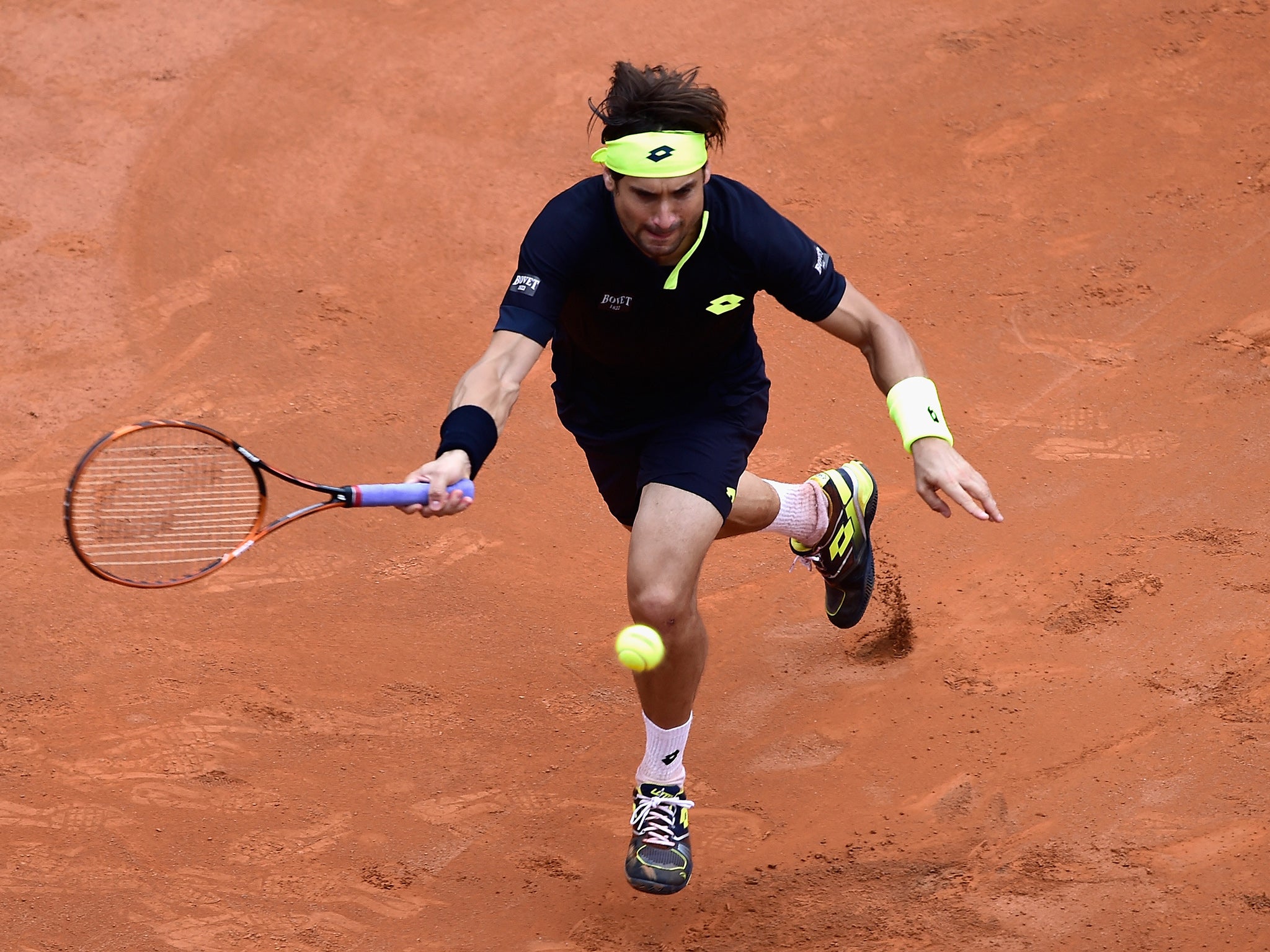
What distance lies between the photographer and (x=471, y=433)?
3609 millimetres

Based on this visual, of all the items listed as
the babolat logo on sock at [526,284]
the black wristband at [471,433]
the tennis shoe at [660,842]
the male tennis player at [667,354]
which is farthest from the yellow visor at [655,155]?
the tennis shoe at [660,842]

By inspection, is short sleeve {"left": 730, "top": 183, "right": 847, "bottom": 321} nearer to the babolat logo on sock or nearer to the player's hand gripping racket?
the babolat logo on sock

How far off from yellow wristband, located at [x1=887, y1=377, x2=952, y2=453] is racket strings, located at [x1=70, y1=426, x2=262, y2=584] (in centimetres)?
173

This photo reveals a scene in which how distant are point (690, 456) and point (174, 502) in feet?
6.09

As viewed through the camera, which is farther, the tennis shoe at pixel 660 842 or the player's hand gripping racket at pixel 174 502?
the tennis shoe at pixel 660 842

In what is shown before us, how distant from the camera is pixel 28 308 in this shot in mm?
7145

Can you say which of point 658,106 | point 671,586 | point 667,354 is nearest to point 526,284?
point 667,354

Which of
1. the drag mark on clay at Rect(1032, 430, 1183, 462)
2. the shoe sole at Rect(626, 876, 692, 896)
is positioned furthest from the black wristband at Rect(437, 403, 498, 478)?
the drag mark on clay at Rect(1032, 430, 1183, 462)

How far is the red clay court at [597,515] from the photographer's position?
4.11 m

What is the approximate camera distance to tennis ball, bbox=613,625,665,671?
12.6 ft

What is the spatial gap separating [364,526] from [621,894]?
7.54 feet

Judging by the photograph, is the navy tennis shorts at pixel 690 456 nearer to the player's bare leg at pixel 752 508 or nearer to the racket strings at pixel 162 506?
the player's bare leg at pixel 752 508

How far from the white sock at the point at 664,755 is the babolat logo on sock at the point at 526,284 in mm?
1287

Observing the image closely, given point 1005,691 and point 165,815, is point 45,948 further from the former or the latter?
point 1005,691
